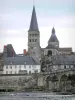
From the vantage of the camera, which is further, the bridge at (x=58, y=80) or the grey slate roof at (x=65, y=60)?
the grey slate roof at (x=65, y=60)

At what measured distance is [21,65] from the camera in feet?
599

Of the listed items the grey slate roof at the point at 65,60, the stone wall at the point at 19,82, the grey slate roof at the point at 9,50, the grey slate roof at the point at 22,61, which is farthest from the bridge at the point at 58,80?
the grey slate roof at the point at 9,50

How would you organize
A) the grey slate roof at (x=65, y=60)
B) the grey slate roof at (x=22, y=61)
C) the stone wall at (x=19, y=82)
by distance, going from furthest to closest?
the grey slate roof at (x=65, y=60), the grey slate roof at (x=22, y=61), the stone wall at (x=19, y=82)

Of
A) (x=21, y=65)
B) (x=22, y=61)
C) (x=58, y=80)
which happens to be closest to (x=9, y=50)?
(x=21, y=65)

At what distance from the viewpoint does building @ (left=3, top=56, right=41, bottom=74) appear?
7160 inches

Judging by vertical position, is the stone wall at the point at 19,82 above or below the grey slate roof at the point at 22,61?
below

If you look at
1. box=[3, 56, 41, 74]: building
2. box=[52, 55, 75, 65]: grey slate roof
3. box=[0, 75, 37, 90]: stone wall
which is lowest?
box=[0, 75, 37, 90]: stone wall

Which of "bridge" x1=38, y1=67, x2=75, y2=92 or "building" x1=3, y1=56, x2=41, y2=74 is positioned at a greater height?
"building" x1=3, y1=56, x2=41, y2=74

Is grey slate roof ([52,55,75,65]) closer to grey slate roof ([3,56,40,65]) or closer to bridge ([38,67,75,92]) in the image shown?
grey slate roof ([3,56,40,65])

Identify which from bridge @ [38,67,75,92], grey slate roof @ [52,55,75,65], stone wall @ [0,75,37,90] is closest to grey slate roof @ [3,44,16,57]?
grey slate roof @ [52,55,75,65]

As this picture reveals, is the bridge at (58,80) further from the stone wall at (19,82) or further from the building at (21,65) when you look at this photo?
the building at (21,65)

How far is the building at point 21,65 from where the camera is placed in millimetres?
181875

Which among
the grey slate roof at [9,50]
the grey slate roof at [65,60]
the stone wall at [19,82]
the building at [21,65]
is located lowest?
the stone wall at [19,82]

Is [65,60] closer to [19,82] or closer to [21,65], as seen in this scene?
[21,65]
